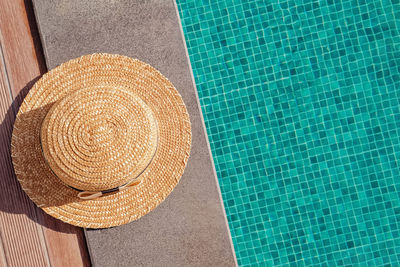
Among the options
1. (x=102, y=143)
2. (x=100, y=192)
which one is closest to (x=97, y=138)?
(x=102, y=143)

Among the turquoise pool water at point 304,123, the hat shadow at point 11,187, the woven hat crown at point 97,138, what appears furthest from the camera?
the turquoise pool water at point 304,123

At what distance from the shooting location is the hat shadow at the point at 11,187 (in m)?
2.75

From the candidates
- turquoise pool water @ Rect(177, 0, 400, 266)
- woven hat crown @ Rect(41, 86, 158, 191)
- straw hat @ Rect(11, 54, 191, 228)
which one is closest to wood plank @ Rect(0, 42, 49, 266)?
straw hat @ Rect(11, 54, 191, 228)

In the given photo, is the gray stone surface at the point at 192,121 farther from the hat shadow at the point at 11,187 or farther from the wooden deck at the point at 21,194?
the hat shadow at the point at 11,187

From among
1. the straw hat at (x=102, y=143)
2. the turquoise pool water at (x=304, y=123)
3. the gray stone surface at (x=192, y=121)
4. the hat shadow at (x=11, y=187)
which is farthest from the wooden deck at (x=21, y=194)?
the turquoise pool water at (x=304, y=123)

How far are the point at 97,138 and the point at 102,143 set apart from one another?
0.12ft

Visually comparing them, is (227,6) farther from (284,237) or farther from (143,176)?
(284,237)

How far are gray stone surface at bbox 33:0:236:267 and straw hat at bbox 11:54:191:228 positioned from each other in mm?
286

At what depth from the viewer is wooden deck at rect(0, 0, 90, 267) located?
2.77 meters

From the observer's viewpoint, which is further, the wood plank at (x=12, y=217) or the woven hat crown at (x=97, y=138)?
the wood plank at (x=12, y=217)

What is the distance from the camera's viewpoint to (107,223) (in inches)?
102

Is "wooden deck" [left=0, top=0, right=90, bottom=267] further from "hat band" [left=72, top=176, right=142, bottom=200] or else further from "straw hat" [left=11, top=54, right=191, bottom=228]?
"hat band" [left=72, top=176, right=142, bottom=200]

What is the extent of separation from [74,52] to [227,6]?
3.63ft

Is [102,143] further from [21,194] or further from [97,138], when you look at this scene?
[21,194]
